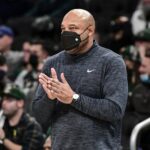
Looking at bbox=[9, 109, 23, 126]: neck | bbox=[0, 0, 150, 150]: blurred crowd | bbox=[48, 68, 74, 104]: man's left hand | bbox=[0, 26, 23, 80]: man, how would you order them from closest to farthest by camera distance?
bbox=[48, 68, 74, 104]: man's left hand
bbox=[0, 0, 150, 150]: blurred crowd
bbox=[9, 109, 23, 126]: neck
bbox=[0, 26, 23, 80]: man

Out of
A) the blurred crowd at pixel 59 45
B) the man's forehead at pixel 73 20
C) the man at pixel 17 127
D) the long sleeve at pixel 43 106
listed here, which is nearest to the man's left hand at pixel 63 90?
the long sleeve at pixel 43 106

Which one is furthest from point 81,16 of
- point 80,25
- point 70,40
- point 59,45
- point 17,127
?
point 59,45

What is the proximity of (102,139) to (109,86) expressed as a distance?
1.07 ft

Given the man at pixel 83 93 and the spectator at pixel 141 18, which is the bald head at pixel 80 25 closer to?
the man at pixel 83 93

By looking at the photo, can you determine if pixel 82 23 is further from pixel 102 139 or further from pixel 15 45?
pixel 15 45

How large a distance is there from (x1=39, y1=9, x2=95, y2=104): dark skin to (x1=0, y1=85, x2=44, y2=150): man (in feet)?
6.51

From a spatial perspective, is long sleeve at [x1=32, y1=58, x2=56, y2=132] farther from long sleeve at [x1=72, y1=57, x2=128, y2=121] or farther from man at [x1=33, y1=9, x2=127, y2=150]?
long sleeve at [x1=72, y1=57, x2=128, y2=121]

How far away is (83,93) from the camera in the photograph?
12.6 feet

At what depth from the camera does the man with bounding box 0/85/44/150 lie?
581 centimetres

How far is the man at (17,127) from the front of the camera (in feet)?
19.1

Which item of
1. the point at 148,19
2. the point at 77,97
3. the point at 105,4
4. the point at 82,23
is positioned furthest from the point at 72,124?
the point at 105,4

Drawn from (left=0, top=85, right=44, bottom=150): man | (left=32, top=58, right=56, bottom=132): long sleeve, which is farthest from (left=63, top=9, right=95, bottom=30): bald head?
(left=0, top=85, right=44, bottom=150): man

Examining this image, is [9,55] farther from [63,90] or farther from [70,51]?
[63,90]

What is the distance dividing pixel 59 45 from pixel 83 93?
13.7ft
